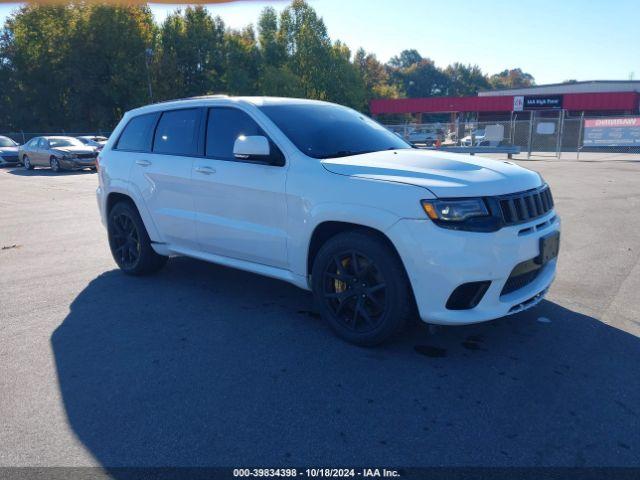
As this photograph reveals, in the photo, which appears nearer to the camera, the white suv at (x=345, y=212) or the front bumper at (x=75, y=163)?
the white suv at (x=345, y=212)

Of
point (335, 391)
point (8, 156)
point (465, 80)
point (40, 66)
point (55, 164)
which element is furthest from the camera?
point (465, 80)

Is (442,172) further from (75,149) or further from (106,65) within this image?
(106,65)

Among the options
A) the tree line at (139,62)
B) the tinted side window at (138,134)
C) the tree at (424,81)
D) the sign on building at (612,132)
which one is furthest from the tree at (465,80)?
the tinted side window at (138,134)

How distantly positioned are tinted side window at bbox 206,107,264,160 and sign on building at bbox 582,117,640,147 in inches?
979

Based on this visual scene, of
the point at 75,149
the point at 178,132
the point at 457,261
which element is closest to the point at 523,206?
the point at 457,261

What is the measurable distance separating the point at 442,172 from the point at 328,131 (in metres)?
1.34

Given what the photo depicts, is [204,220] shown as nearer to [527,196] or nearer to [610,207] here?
[527,196]

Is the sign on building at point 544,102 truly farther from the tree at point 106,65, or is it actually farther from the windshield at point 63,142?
the windshield at point 63,142

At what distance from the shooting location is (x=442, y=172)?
141 inches

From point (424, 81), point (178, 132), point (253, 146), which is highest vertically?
point (424, 81)

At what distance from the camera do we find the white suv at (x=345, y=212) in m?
3.34

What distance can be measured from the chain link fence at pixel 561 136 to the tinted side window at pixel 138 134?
19.7m

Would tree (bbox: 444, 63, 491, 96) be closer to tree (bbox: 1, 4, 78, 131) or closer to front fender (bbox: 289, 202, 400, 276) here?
tree (bbox: 1, 4, 78, 131)

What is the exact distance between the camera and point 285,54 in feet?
206
